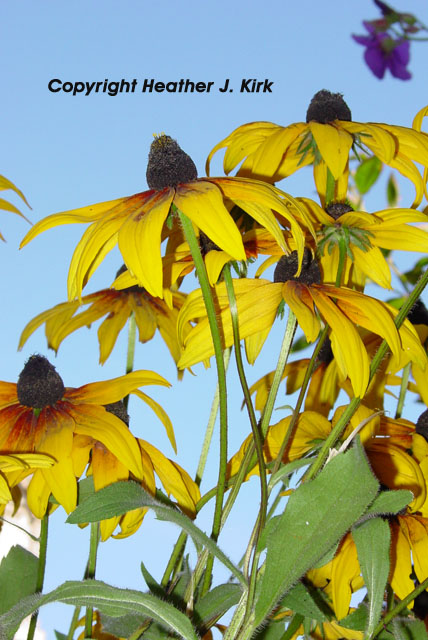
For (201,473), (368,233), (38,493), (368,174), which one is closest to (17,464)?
(38,493)

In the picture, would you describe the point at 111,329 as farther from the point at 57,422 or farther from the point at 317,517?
the point at 317,517

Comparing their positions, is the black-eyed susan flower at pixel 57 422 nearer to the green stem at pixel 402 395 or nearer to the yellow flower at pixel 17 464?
the yellow flower at pixel 17 464

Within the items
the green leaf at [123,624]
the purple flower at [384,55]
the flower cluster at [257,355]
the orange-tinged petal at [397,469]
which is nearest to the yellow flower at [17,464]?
the flower cluster at [257,355]

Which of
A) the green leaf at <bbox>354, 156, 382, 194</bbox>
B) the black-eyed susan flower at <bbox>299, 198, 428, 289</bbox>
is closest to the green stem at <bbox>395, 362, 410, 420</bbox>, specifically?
the black-eyed susan flower at <bbox>299, 198, 428, 289</bbox>

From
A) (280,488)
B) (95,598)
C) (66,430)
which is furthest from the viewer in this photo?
(280,488)

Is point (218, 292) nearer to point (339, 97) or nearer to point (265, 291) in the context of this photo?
point (265, 291)

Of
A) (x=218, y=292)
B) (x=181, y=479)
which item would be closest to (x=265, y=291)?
(x=218, y=292)

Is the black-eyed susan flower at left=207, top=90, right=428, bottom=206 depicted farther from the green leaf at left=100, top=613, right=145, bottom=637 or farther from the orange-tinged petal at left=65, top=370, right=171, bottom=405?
the green leaf at left=100, top=613, right=145, bottom=637

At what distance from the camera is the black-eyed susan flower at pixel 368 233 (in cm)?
55

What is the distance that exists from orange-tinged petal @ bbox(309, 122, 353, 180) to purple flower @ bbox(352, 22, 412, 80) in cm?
57

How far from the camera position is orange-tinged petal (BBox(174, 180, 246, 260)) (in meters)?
0.42

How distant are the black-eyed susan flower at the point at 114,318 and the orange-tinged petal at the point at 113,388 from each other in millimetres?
240

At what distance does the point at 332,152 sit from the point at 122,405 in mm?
240

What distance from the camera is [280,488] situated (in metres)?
0.62
